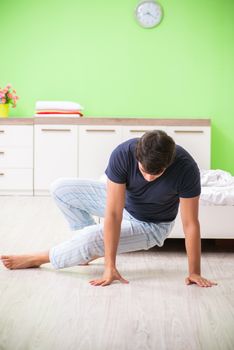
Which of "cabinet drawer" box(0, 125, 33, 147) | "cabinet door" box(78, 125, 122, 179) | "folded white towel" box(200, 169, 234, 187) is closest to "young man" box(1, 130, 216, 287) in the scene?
"folded white towel" box(200, 169, 234, 187)

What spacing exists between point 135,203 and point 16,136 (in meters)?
3.16

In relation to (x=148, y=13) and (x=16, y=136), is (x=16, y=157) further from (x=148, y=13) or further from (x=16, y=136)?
(x=148, y=13)

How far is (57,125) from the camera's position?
5207 mm

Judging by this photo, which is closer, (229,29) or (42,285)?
(42,285)

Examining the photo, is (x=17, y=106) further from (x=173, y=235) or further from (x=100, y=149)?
(x=173, y=235)

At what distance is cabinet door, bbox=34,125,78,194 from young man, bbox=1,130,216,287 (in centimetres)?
275

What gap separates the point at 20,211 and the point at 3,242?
3.77ft

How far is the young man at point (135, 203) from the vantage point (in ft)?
6.48

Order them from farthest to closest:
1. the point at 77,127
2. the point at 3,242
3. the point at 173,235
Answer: the point at 77,127 → the point at 3,242 → the point at 173,235

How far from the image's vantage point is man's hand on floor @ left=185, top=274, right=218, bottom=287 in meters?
2.16

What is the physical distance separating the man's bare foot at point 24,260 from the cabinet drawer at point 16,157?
2.91 meters

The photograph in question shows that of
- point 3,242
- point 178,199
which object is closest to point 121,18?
point 3,242

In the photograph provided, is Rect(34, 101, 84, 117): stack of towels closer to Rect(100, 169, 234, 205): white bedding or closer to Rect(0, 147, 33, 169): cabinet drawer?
Rect(0, 147, 33, 169): cabinet drawer

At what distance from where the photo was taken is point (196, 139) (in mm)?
5176
